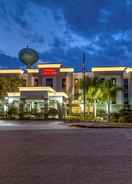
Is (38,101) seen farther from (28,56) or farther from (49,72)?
(49,72)

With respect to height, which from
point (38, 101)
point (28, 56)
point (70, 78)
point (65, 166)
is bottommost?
point (65, 166)

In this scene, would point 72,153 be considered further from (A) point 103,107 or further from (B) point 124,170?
(A) point 103,107

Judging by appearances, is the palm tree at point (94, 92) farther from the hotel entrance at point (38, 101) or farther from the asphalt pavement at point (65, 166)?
the asphalt pavement at point (65, 166)

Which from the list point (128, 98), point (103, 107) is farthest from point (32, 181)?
point (128, 98)

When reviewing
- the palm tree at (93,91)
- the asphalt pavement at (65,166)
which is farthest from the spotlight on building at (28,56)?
the asphalt pavement at (65,166)

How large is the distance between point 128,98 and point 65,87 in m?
12.3

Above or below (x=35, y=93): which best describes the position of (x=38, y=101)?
below

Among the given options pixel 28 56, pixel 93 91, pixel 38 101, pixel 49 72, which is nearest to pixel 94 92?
pixel 93 91

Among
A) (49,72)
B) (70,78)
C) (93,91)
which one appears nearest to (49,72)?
(49,72)

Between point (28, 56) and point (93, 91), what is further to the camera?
point (28, 56)

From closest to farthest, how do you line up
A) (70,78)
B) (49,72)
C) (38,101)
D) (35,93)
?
(35,93) → (38,101) → (49,72) → (70,78)

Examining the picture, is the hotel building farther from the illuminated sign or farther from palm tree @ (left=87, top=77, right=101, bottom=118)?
palm tree @ (left=87, top=77, right=101, bottom=118)

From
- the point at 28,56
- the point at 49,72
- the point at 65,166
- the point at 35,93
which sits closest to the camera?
the point at 65,166

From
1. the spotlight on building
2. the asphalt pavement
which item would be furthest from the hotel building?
the asphalt pavement
